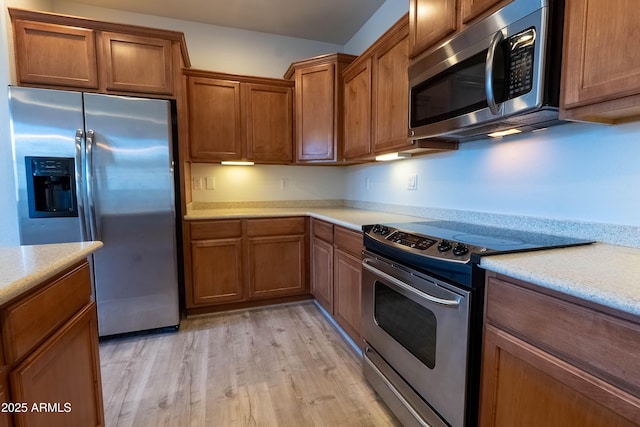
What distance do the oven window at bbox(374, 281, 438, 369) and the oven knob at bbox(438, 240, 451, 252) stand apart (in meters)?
0.27

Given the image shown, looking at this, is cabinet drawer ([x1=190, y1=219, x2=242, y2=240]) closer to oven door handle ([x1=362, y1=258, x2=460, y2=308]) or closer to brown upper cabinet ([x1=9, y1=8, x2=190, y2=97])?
brown upper cabinet ([x1=9, y1=8, x2=190, y2=97])

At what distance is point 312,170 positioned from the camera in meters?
3.41

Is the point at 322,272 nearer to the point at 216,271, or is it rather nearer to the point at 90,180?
the point at 216,271

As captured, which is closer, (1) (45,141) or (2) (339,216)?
(1) (45,141)

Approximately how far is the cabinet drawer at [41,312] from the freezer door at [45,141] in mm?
1290

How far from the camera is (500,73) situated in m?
1.16

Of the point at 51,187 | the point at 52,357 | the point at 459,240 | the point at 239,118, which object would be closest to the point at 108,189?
the point at 51,187

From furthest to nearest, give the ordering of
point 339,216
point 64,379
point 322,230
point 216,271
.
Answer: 1. point 216,271
2. point 322,230
3. point 339,216
4. point 64,379

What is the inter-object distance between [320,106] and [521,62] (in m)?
1.89

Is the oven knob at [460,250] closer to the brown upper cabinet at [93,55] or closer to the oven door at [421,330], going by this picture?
the oven door at [421,330]

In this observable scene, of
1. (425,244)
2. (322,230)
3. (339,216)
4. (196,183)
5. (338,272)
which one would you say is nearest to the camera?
(425,244)

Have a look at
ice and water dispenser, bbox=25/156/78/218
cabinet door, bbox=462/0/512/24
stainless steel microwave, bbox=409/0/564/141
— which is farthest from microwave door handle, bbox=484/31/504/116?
ice and water dispenser, bbox=25/156/78/218

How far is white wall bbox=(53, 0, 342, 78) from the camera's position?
2.85m

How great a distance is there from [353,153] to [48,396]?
7.42 ft
